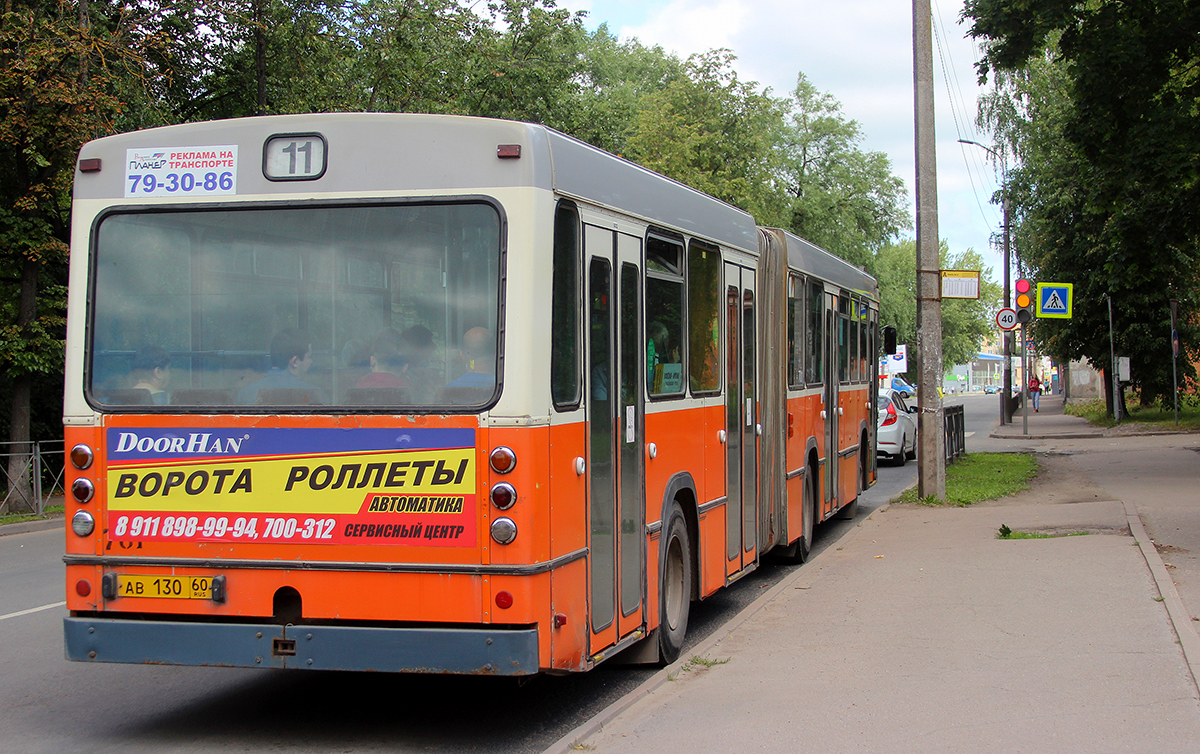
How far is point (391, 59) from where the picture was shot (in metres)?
23.0

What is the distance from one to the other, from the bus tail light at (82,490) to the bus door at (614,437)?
8.15ft

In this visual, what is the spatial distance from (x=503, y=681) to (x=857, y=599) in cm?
323

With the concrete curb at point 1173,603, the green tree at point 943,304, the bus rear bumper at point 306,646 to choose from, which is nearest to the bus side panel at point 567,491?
the bus rear bumper at point 306,646

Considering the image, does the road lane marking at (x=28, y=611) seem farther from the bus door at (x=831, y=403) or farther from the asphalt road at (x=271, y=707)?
the bus door at (x=831, y=403)

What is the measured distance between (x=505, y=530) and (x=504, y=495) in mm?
159

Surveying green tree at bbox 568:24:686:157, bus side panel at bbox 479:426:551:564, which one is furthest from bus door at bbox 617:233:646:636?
green tree at bbox 568:24:686:157

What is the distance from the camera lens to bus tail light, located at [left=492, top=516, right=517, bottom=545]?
5219 mm

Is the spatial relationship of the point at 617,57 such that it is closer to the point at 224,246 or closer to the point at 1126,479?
the point at 1126,479

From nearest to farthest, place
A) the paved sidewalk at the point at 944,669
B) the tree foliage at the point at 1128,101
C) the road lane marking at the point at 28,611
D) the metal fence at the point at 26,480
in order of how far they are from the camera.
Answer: the paved sidewalk at the point at 944,669
the road lane marking at the point at 28,611
the metal fence at the point at 26,480
the tree foliage at the point at 1128,101

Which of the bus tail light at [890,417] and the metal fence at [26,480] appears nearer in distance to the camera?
the metal fence at [26,480]

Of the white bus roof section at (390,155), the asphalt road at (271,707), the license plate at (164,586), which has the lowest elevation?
the asphalt road at (271,707)

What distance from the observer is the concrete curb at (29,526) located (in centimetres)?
1594

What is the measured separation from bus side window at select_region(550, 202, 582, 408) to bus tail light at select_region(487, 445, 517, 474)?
0.38 meters

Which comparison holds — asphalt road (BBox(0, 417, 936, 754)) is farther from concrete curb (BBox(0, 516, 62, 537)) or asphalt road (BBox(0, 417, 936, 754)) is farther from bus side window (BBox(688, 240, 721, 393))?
concrete curb (BBox(0, 516, 62, 537))
